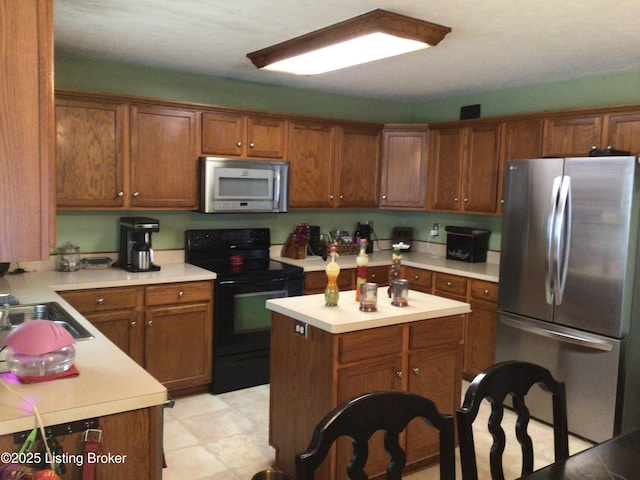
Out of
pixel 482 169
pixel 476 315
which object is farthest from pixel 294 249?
pixel 482 169

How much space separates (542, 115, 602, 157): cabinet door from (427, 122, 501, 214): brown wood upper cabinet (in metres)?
0.43

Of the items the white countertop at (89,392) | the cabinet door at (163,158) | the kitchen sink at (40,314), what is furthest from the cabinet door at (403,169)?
the white countertop at (89,392)

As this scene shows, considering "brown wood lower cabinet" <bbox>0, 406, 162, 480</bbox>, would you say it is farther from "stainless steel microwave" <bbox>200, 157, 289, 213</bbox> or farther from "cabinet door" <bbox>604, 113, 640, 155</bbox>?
"cabinet door" <bbox>604, 113, 640, 155</bbox>

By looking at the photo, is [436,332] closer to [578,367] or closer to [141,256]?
[578,367]

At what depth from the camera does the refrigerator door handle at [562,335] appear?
10.4 ft

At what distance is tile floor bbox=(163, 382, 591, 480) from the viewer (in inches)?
114

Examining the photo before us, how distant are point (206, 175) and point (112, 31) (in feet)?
4.02

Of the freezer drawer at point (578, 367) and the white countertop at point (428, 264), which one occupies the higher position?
the white countertop at point (428, 264)

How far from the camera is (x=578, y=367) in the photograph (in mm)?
3334

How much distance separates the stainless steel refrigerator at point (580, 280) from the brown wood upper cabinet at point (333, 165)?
155 cm

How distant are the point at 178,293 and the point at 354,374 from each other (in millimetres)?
1630

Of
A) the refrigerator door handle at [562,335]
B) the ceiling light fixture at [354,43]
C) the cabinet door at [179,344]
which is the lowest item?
the cabinet door at [179,344]

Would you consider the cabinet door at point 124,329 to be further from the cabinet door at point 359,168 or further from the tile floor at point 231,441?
the cabinet door at point 359,168

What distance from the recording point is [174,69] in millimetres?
4125
